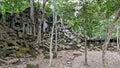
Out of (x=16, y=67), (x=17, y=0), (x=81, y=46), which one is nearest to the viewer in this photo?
(x=16, y=67)

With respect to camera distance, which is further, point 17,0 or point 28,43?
point 17,0

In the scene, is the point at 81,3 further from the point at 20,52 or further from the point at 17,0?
the point at 17,0

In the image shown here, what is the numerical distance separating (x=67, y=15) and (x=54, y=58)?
3.05 m

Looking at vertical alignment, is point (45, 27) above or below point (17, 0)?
below

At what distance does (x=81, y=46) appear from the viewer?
20.9 m

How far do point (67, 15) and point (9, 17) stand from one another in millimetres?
5922

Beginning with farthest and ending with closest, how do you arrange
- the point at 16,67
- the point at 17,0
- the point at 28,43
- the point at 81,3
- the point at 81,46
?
1. the point at 81,46
2. the point at 17,0
3. the point at 28,43
4. the point at 81,3
5. the point at 16,67

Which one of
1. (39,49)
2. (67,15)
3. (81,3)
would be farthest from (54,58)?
(81,3)

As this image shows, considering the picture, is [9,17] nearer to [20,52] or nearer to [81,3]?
[20,52]

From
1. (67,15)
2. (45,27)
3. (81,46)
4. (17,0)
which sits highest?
(17,0)

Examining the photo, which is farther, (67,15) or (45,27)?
(45,27)

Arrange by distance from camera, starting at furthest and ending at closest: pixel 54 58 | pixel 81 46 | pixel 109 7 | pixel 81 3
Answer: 1. pixel 81 46
2. pixel 54 58
3. pixel 81 3
4. pixel 109 7

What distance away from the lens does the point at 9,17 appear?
18828 mm

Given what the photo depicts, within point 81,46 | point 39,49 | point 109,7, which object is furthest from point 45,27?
point 109,7
